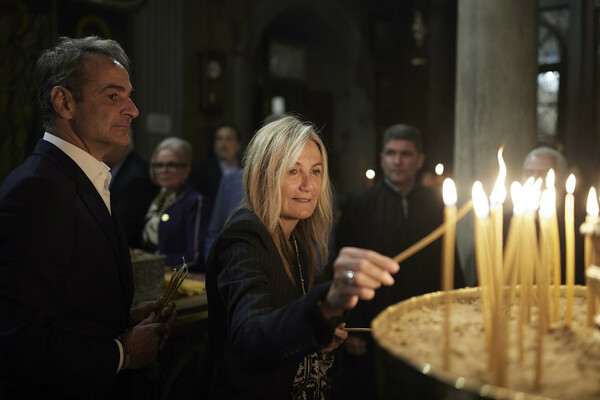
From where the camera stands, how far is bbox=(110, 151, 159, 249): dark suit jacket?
4.18m

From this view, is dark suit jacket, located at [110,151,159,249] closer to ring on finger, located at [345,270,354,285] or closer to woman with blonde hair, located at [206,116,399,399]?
woman with blonde hair, located at [206,116,399,399]

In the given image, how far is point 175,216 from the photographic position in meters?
3.91

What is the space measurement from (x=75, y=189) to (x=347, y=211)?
7.43ft

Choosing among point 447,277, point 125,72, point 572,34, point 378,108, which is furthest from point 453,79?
point 447,277

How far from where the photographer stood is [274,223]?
1741 millimetres

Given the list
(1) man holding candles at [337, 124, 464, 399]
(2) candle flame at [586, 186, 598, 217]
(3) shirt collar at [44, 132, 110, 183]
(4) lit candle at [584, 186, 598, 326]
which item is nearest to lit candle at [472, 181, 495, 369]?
(4) lit candle at [584, 186, 598, 326]

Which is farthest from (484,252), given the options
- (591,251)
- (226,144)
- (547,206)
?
(226,144)

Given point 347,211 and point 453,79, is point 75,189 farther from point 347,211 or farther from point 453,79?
point 453,79

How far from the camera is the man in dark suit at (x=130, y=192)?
4176mm

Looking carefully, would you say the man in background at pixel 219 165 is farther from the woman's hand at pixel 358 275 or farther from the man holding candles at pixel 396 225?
the woman's hand at pixel 358 275

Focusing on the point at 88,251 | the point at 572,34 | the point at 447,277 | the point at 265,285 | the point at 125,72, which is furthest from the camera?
the point at 572,34

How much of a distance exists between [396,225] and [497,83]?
44.9 inches

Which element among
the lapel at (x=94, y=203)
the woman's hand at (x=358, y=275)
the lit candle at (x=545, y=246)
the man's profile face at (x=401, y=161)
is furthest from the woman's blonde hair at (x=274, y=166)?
the man's profile face at (x=401, y=161)

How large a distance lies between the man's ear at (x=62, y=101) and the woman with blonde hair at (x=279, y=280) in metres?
0.62
